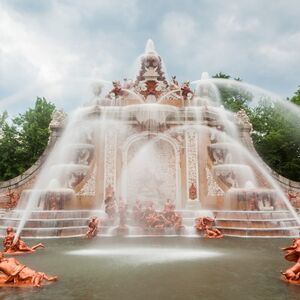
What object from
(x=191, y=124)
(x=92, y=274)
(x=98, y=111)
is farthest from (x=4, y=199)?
(x=92, y=274)

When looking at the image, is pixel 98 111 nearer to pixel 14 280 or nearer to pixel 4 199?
pixel 4 199

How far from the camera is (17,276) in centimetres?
656

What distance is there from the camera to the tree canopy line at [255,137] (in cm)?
3653

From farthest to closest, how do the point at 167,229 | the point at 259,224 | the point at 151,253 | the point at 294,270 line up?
the point at 167,229 → the point at 259,224 → the point at 151,253 → the point at 294,270

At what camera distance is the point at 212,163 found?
22062 mm

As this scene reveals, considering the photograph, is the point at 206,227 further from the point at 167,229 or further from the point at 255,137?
the point at 255,137

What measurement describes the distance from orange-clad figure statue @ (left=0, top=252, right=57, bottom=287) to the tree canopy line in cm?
3293

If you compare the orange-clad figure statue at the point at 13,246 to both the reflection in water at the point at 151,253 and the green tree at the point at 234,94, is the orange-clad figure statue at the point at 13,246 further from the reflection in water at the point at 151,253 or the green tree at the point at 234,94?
the green tree at the point at 234,94

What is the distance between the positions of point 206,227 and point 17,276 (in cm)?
1001

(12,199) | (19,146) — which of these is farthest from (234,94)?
(12,199)

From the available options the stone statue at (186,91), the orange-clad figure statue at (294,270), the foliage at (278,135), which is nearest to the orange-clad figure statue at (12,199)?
the stone statue at (186,91)

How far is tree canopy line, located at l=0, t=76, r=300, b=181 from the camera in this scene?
36.5 m

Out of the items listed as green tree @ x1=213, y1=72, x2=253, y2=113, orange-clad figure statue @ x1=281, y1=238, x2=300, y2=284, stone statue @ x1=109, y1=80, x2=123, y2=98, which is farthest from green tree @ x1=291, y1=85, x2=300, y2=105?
orange-clad figure statue @ x1=281, y1=238, x2=300, y2=284

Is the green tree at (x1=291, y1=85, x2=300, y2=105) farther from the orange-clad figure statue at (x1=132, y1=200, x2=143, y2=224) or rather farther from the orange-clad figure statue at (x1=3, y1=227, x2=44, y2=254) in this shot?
the orange-clad figure statue at (x1=3, y1=227, x2=44, y2=254)
